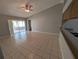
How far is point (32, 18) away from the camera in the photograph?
38.1 ft

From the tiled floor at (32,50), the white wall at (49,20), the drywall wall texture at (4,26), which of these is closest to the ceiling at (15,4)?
the drywall wall texture at (4,26)

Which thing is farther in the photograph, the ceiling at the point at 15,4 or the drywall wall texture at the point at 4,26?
the drywall wall texture at the point at 4,26

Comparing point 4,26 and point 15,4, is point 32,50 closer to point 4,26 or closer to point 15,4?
point 15,4

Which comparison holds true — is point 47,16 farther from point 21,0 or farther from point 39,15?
point 21,0

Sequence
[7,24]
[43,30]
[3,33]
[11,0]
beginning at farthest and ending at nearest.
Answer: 1. [43,30]
2. [7,24]
3. [3,33]
4. [11,0]

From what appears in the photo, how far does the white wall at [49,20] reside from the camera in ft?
27.6

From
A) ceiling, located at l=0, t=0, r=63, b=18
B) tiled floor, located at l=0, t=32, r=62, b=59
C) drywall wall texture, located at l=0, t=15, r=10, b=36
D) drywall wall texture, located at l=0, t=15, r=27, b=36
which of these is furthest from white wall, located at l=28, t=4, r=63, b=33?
tiled floor, located at l=0, t=32, r=62, b=59

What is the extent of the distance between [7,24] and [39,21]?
4.08 metres

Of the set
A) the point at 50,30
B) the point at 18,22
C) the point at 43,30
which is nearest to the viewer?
the point at 50,30

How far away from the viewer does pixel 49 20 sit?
30.6 feet

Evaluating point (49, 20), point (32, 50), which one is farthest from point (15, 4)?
point (49, 20)

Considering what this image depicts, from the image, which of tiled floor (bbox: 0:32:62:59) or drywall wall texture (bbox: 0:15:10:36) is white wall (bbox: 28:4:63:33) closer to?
drywall wall texture (bbox: 0:15:10:36)

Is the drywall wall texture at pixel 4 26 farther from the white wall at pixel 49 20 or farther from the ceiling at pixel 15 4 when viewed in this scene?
the white wall at pixel 49 20

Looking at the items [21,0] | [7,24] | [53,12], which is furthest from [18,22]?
[21,0]
